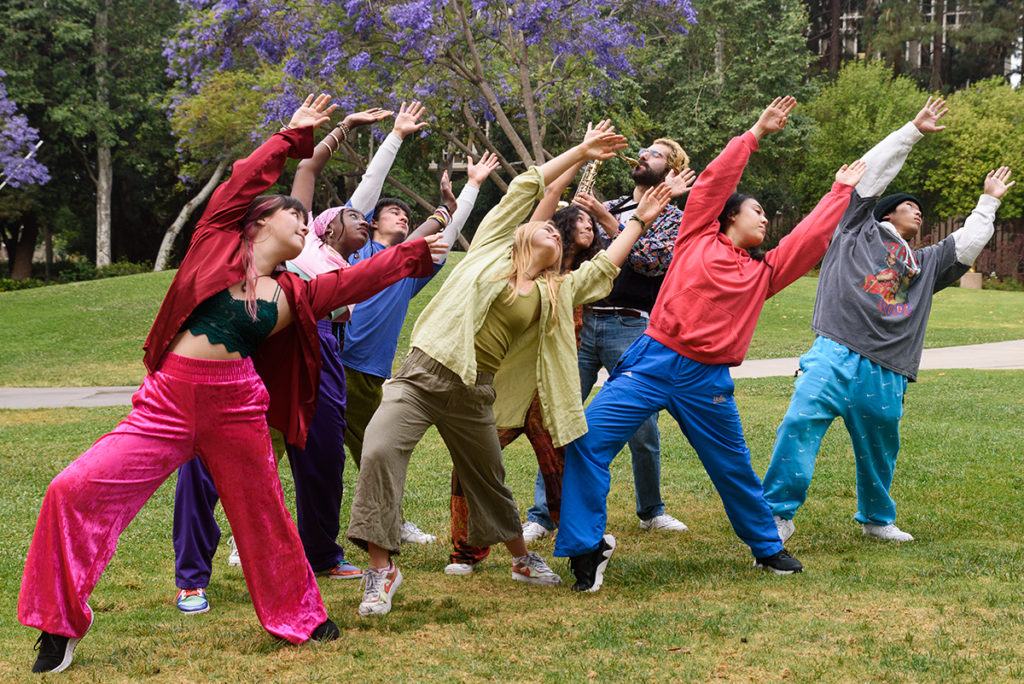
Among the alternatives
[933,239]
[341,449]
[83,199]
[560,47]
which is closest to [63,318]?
[560,47]

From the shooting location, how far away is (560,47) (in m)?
15.3

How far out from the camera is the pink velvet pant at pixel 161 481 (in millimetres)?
3875

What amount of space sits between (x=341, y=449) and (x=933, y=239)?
36268 millimetres

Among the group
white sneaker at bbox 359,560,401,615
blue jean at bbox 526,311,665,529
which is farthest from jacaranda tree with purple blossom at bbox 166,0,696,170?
white sneaker at bbox 359,560,401,615

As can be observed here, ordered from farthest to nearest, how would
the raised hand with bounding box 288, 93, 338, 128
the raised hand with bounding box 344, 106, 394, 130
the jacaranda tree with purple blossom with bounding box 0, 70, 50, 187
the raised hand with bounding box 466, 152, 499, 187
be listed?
1. the jacaranda tree with purple blossom with bounding box 0, 70, 50, 187
2. the raised hand with bounding box 466, 152, 499, 187
3. the raised hand with bounding box 344, 106, 394, 130
4. the raised hand with bounding box 288, 93, 338, 128

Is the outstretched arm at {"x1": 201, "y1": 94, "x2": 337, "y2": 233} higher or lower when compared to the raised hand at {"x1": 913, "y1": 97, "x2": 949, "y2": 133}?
lower

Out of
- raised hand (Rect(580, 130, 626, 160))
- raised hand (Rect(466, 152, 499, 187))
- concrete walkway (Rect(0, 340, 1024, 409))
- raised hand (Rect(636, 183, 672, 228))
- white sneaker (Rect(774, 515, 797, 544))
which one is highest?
raised hand (Rect(580, 130, 626, 160))

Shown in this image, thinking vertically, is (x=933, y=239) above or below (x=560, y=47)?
below

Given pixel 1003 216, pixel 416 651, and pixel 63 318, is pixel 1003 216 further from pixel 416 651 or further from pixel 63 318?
pixel 416 651

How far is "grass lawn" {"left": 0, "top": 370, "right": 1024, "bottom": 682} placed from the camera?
3.96 m

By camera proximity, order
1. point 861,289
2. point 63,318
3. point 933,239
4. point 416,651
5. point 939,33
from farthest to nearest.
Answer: point 939,33 < point 933,239 < point 63,318 < point 861,289 < point 416,651

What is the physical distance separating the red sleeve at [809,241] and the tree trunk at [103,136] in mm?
30951

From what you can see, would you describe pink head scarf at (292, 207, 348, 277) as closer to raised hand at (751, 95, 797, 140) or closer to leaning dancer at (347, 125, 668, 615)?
leaning dancer at (347, 125, 668, 615)

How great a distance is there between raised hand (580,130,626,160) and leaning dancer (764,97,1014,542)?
162 cm
